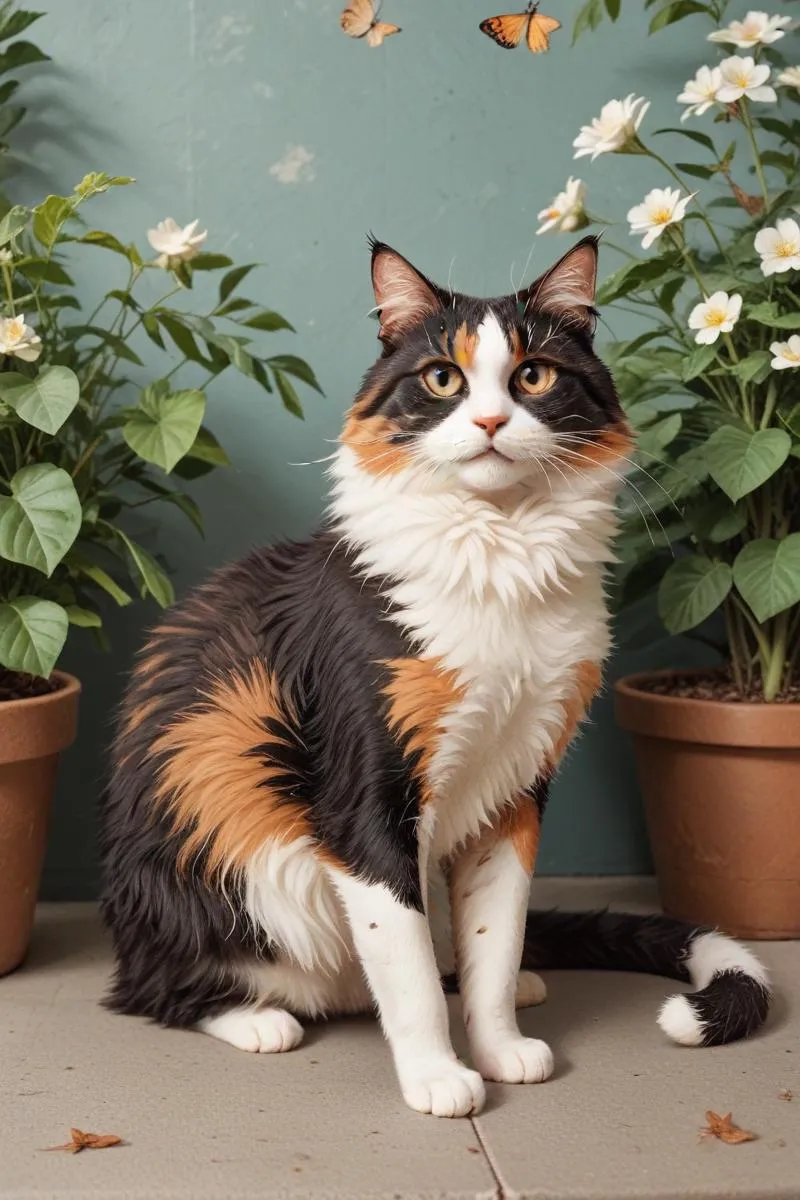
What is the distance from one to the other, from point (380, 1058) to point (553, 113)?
150cm

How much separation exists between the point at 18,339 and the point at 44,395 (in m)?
0.08

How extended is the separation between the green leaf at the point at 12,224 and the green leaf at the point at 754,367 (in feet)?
3.21

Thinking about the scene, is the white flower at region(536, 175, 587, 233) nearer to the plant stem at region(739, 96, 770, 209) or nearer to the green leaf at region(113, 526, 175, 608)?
the plant stem at region(739, 96, 770, 209)

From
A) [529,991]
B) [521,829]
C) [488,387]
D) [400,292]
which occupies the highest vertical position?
[400,292]

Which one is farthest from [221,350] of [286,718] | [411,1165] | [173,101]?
[411,1165]

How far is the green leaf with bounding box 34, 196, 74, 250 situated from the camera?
4.98 feet

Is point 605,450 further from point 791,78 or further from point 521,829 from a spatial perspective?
point 791,78

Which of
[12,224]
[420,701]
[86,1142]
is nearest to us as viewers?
[86,1142]

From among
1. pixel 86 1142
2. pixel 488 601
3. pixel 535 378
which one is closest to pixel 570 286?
pixel 535 378

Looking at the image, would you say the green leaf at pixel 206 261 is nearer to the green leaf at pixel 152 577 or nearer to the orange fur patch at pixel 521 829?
the green leaf at pixel 152 577

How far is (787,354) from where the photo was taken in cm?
165

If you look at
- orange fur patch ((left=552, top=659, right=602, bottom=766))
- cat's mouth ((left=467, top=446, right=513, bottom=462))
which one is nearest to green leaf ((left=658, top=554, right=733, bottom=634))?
orange fur patch ((left=552, top=659, right=602, bottom=766))

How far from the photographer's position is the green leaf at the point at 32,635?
60.3 inches

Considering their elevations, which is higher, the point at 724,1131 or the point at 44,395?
the point at 44,395
